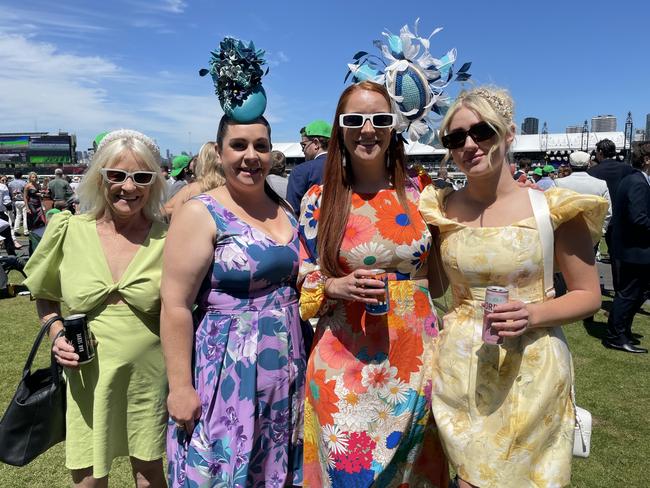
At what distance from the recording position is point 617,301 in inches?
225

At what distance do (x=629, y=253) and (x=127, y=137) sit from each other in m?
5.58

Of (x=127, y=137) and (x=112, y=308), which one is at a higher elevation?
(x=127, y=137)

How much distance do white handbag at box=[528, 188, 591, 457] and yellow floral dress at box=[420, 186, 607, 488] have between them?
0.08 feet

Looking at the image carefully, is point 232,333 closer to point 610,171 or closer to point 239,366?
point 239,366

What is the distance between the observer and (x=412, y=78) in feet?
7.64

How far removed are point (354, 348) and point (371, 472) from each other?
0.54m

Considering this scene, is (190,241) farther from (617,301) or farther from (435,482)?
(617,301)

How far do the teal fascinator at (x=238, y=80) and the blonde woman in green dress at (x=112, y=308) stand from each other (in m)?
0.49

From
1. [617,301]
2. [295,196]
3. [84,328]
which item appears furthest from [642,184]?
[84,328]

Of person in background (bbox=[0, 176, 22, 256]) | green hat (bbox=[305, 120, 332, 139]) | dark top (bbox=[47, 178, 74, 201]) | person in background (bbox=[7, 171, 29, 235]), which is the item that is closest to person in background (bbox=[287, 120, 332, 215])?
green hat (bbox=[305, 120, 332, 139])

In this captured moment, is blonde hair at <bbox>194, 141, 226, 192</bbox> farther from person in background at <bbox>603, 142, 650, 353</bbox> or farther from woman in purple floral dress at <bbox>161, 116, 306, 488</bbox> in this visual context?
person in background at <bbox>603, 142, 650, 353</bbox>

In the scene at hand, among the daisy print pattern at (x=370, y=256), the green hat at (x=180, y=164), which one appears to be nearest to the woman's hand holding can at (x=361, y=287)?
the daisy print pattern at (x=370, y=256)

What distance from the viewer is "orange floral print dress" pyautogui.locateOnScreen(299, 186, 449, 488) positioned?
2.12 m

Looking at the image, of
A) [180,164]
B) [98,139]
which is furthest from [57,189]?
[98,139]
